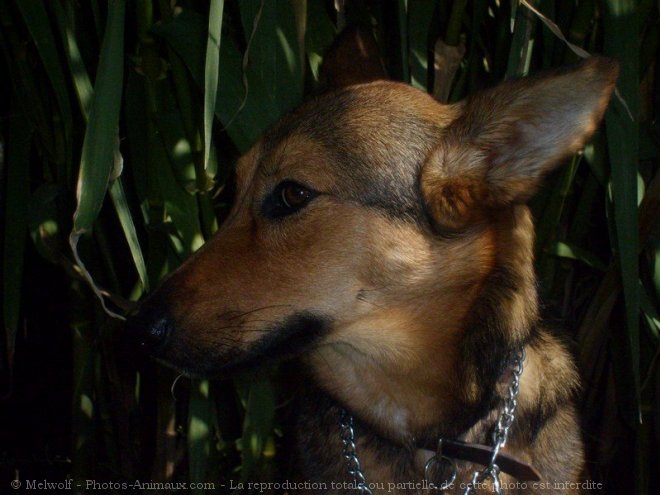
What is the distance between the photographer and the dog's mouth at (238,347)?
4.84 feet

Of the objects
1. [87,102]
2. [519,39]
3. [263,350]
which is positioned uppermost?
[87,102]

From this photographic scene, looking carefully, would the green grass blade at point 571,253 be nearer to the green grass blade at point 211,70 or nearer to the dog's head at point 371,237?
the dog's head at point 371,237

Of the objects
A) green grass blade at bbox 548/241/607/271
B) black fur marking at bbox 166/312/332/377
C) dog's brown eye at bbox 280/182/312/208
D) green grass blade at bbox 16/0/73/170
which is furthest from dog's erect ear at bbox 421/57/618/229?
green grass blade at bbox 16/0/73/170

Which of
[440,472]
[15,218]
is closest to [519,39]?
[440,472]

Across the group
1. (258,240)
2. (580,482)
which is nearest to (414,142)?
(258,240)

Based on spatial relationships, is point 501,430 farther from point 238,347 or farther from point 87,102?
point 87,102

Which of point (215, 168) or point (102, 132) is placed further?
point (215, 168)

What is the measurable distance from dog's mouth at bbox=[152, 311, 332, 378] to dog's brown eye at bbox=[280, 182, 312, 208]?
0.80 ft

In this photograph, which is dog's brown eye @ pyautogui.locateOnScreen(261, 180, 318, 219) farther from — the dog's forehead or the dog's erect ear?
the dog's erect ear

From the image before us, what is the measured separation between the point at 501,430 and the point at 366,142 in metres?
0.70

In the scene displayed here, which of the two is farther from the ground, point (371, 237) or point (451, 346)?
point (371, 237)

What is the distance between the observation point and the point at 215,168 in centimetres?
188

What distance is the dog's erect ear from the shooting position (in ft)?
4.62

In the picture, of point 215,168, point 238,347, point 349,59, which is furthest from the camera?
point 349,59
